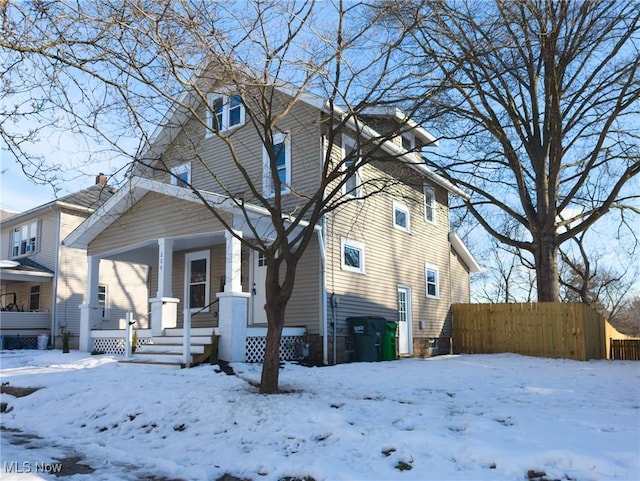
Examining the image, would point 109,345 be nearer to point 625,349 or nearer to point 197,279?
point 197,279

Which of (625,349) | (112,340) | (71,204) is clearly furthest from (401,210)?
(71,204)

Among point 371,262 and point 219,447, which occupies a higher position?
point 371,262

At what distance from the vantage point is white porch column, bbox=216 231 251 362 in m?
11.3

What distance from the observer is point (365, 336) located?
45.8ft

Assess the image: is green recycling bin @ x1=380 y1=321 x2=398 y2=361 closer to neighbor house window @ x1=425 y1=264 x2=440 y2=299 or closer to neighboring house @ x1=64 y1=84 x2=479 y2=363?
neighboring house @ x1=64 y1=84 x2=479 y2=363

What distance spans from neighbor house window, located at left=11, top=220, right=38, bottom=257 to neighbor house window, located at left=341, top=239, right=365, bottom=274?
1482 centimetres

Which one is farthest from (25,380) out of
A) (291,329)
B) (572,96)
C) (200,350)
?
(572,96)

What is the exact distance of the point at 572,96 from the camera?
15.7m

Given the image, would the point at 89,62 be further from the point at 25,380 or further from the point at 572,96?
the point at 572,96

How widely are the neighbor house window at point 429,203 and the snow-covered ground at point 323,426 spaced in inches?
374

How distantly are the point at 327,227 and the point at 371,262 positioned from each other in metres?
2.44

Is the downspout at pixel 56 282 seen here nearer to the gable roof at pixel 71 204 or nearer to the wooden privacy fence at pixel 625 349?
the gable roof at pixel 71 204

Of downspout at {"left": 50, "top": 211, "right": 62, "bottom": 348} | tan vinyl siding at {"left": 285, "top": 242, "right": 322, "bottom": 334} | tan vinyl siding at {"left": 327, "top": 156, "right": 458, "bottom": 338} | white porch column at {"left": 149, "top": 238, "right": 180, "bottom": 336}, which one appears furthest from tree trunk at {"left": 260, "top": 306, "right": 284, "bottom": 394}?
downspout at {"left": 50, "top": 211, "right": 62, "bottom": 348}

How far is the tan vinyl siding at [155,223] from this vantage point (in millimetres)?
12609
